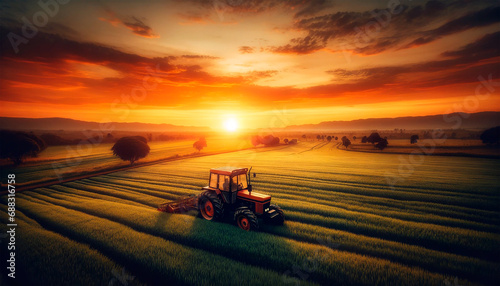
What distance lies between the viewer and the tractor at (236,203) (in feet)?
29.2

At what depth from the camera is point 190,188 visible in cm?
1688

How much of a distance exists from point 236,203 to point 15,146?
140ft

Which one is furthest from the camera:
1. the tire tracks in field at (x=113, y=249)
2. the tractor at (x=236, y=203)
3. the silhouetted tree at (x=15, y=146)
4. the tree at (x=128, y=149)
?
the tree at (x=128, y=149)

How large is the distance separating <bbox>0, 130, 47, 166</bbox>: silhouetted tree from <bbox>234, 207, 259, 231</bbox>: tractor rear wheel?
42.9 metres

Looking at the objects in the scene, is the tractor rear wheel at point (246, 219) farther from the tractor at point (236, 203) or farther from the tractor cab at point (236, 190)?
the tractor cab at point (236, 190)

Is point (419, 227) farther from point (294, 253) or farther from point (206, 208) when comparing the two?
point (206, 208)

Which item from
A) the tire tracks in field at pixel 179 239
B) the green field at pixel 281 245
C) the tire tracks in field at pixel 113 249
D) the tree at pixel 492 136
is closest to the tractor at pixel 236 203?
the green field at pixel 281 245

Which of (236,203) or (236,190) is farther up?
(236,190)

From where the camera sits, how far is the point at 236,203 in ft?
32.5

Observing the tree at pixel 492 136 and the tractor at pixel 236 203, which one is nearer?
the tractor at pixel 236 203

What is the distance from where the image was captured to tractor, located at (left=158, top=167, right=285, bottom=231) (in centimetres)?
891

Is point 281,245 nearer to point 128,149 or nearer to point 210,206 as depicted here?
point 210,206

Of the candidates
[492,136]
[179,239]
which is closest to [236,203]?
[179,239]

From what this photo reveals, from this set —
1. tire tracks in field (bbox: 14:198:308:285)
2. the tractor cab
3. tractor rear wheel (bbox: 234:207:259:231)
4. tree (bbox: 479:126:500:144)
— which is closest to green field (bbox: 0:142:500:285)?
tire tracks in field (bbox: 14:198:308:285)
